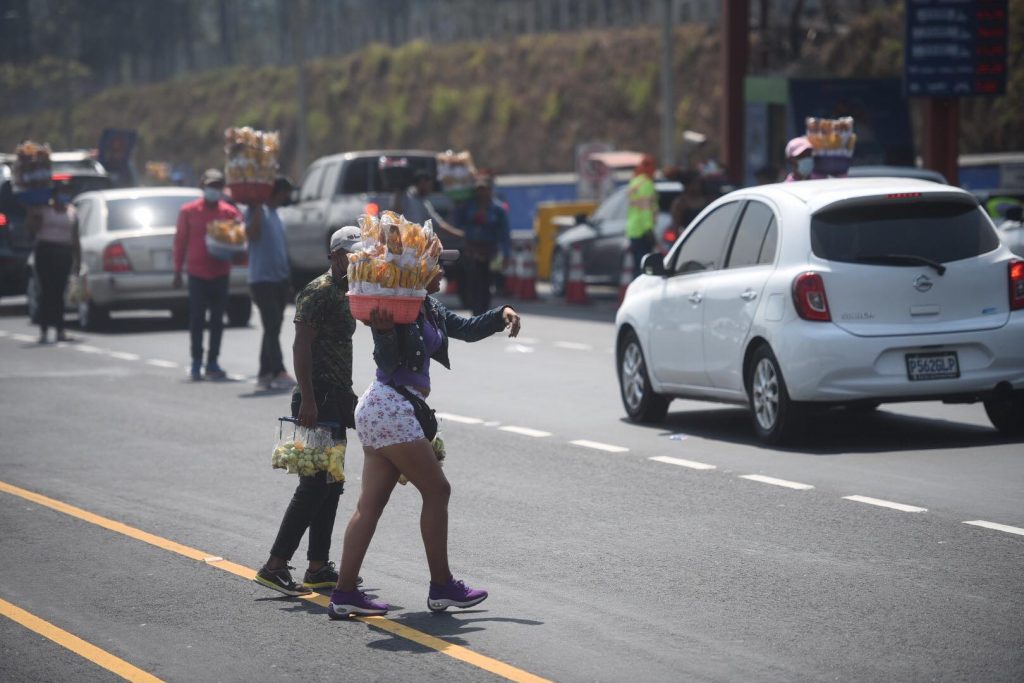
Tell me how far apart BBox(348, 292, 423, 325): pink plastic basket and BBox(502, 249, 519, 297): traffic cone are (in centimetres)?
2130

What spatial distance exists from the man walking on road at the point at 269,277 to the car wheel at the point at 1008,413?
6717 mm

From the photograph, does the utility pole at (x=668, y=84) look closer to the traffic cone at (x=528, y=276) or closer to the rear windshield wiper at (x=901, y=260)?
the traffic cone at (x=528, y=276)

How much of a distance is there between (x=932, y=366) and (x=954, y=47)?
13.7 m

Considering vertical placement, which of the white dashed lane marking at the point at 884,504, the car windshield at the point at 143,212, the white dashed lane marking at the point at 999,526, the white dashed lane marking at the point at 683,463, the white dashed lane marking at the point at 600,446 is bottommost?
the white dashed lane marking at the point at 600,446

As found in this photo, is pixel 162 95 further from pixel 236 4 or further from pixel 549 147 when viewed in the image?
pixel 549 147

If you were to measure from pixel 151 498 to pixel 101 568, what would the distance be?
2.13m

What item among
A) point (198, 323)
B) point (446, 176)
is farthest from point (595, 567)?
point (446, 176)

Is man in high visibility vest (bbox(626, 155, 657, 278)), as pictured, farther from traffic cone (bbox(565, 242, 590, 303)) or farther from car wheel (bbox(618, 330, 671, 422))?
car wheel (bbox(618, 330, 671, 422))

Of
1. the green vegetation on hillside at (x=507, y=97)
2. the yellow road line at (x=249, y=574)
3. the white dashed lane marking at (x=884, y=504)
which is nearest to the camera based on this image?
the yellow road line at (x=249, y=574)

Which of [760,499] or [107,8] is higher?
[107,8]

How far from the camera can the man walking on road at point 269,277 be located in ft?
55.2

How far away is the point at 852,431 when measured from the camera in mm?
13188

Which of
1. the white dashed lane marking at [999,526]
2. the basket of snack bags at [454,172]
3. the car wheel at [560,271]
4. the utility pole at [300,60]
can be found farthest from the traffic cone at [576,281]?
the white dashed lane marking at [999,526]

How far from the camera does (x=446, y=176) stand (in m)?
26.8
